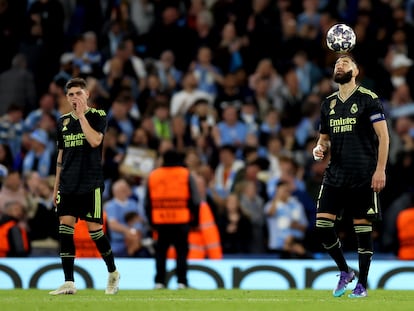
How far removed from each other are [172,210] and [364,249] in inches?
168

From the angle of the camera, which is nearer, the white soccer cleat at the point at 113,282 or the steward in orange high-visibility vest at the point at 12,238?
the white soccer cleat at the point at 113,282

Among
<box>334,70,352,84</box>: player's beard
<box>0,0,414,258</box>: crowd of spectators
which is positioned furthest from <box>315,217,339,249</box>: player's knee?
<box>0,0,414,258</box>: crowd of spectators

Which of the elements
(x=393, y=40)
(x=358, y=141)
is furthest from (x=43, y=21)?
(x=358, y=141)

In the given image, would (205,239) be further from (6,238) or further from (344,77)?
(344,77)

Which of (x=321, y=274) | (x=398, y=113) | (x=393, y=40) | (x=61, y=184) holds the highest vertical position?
(x=393, y=40)

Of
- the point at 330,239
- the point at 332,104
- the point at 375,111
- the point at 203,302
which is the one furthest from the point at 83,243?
the point at 375,111

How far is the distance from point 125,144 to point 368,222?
8623 mm

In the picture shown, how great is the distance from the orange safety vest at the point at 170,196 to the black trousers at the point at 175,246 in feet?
0.30

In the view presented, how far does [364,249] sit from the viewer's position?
12320 millimetres

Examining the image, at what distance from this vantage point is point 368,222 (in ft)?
40.4

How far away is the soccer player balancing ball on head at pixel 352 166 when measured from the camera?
12211 millimetres

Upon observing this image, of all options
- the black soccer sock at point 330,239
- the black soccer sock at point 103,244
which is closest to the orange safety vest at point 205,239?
the black soccer sock at point 103,244

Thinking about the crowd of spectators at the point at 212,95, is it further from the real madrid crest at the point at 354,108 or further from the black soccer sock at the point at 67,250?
the real madrid crest at the point at 354,108

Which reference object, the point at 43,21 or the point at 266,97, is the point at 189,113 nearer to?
the point at 266,97
